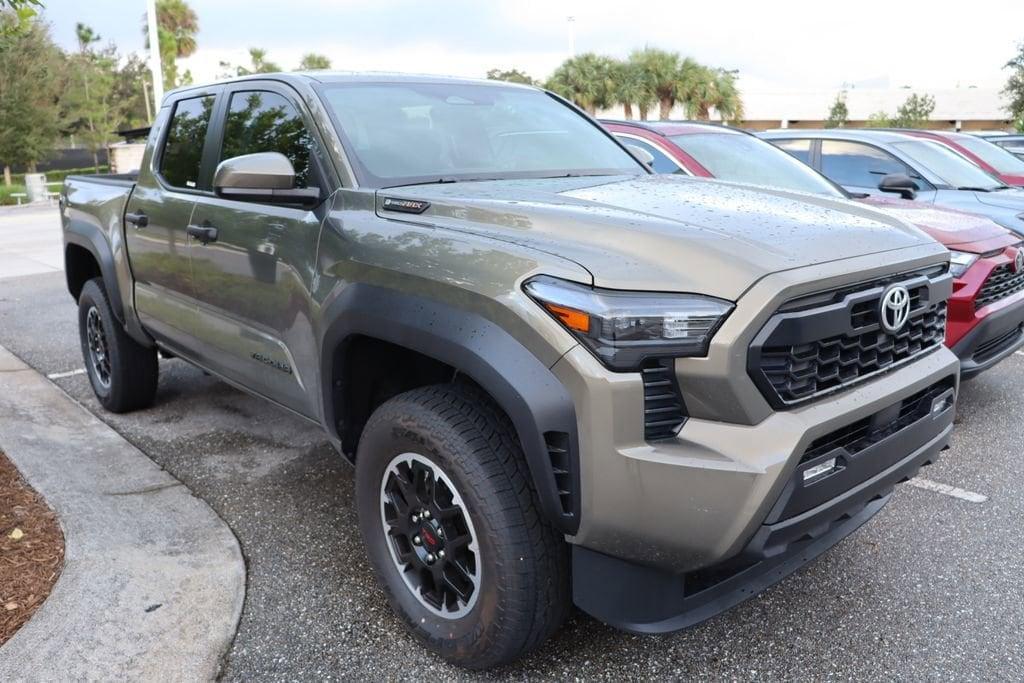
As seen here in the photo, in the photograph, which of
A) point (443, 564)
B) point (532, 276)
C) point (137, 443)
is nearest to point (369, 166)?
point (532, 276)

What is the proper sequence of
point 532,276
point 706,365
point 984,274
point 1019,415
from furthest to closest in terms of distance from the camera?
point 1019,415 < point 984,274 < point 532,276 < point 706,365

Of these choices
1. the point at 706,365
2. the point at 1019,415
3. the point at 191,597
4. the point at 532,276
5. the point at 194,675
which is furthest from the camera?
the point at 1019,415

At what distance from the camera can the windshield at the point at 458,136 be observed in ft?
10.8

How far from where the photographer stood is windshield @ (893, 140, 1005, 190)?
757 centimetres

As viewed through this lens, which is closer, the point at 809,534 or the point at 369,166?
the point at 809,534

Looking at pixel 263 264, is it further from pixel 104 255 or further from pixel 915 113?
pixel 915 113

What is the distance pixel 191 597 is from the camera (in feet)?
10.3

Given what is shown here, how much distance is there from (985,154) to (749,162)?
487cm

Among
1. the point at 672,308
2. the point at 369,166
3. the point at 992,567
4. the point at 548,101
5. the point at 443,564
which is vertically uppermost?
the point at 548,101

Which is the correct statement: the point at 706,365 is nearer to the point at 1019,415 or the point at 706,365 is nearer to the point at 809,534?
the point at 809,534

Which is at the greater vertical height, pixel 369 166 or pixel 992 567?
pixel 369 166

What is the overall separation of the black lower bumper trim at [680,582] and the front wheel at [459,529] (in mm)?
153

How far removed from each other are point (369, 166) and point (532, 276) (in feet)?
3.70

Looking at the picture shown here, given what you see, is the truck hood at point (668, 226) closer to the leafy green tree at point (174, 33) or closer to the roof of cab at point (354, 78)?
the roof of cab at point (354, 78)
